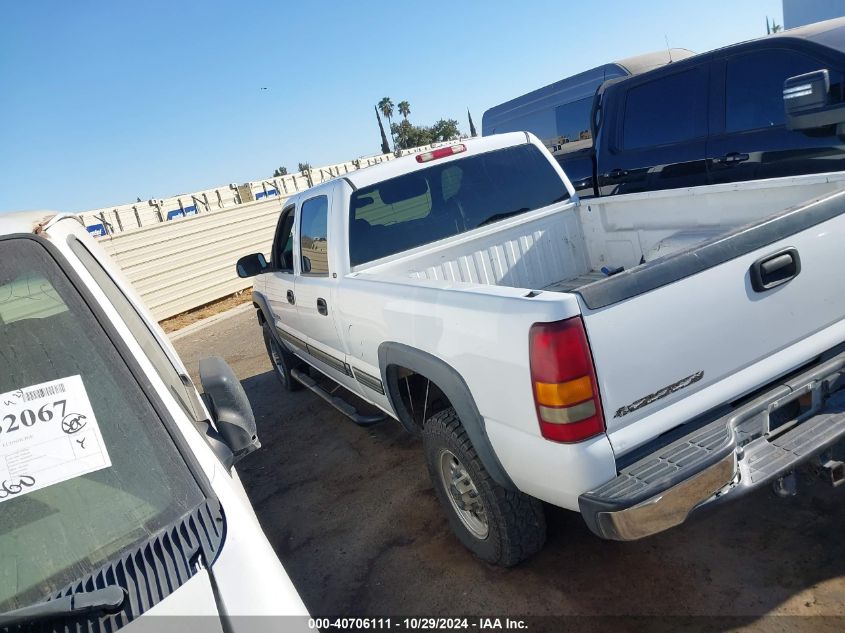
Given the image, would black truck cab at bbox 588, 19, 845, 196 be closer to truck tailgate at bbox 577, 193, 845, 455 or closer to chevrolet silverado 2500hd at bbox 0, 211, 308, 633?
truck tailgate at bbox 577, 193, 845, 455

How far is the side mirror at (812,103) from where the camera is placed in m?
4.00

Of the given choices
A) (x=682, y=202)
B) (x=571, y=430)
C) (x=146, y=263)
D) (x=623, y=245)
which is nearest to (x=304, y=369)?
(x=623, y=245)

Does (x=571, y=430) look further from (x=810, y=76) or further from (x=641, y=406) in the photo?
(x=810, y=76)

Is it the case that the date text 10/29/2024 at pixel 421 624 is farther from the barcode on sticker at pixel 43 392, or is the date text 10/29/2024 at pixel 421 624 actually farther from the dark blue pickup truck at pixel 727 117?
the dark blue pickup truck at pixel 727 117

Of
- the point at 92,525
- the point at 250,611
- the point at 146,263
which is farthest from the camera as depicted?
the point at 146,263

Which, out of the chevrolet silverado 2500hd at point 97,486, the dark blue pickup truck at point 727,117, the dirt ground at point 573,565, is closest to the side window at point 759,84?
the dark blue pickup truck at point 727,117

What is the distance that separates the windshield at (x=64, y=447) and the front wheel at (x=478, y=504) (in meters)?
1.45

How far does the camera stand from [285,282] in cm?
487

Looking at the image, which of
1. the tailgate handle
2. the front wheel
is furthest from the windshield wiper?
the tailgate handle

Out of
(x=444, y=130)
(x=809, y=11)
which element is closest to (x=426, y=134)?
(x=444, y=130)

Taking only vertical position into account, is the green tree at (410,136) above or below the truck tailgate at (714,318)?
above

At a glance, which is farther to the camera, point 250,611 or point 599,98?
point 599,98

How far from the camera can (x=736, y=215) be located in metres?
3.10

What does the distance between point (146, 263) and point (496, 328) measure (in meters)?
10.9
